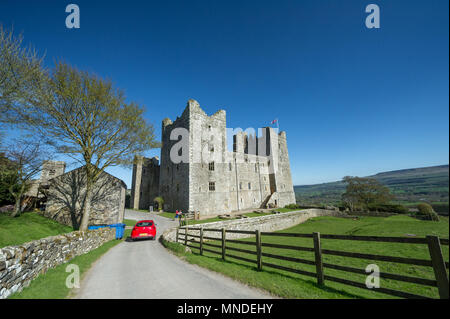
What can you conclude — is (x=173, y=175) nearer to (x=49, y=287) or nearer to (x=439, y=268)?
(x=49, y=287)

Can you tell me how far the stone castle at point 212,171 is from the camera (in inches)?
1015

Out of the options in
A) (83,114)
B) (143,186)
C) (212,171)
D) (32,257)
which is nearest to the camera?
(32,257)

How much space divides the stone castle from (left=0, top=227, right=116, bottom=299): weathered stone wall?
9222mm

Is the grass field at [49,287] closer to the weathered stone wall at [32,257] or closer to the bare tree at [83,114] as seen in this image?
the weathered stone wall at [32,257]

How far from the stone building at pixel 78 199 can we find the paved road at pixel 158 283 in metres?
13.1

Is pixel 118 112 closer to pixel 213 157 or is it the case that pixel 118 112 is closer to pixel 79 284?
pixel 79 284

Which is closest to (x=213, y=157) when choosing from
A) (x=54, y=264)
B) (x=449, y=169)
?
(x=54, y=264)

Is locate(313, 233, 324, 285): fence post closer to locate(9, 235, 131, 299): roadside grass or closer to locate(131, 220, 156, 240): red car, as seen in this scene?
locate(9, 235, 131, 299): roadside grass

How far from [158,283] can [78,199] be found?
721 inches

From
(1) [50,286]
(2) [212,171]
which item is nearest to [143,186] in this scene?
(2) [212,171]

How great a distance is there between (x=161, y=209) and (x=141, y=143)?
56.7 feet

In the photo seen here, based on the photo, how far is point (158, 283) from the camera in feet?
16.5

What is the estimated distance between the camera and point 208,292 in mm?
4344

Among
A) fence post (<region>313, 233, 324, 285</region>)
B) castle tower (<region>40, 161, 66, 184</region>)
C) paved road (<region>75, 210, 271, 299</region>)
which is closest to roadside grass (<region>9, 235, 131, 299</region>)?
paved road (<region>75, 210, 271, 299</region>)
